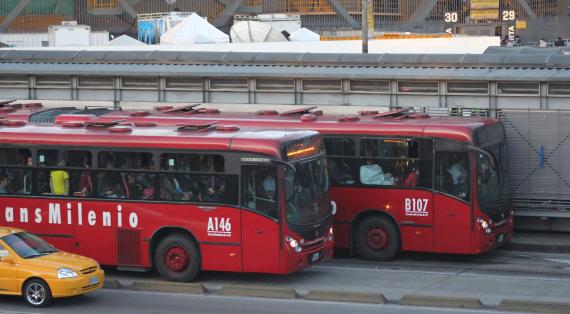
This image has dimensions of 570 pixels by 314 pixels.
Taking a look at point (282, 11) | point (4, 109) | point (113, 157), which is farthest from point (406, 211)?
point (282, 11)

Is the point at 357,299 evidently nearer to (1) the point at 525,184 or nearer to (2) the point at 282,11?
(1) the point at 525,184

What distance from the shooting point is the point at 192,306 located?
16750mm

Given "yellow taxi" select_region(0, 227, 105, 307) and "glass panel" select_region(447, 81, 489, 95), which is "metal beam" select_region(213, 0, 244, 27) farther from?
"yellow taxi" select_region(0, 227, 105, 307)

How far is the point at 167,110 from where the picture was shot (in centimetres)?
2425

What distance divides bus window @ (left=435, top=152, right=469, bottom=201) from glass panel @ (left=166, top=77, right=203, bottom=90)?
10.4 metres

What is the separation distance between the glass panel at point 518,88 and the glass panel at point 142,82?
9421 mm

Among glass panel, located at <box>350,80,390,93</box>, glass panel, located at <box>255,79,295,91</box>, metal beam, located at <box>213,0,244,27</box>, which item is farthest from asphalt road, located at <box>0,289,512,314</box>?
metal beam, located at <box>213,0,244,27</box>

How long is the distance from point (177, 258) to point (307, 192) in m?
2.43

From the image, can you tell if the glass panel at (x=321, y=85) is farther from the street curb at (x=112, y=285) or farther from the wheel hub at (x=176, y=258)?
the street curb at (x=112, y=285)

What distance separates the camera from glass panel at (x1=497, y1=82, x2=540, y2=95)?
24406mm

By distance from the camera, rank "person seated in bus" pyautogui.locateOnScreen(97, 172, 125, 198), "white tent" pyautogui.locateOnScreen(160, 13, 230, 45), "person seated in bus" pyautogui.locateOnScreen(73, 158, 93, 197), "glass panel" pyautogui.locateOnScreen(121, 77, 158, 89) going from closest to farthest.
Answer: "person seated in bus" pyautogui.locateOnScreen(97, 172, 125, 198) < "person seated in bus" pyautogui.locateOnScreen(73, 158, 93, 197) < "glass panel" pyautogui.locateOnScreen(121, 77, 158, 89) < "white tent" pyautogui.locateOnScreen(160, 13, 230, 45)

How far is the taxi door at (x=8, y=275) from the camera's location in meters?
16.4

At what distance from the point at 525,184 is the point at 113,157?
29.2 feet

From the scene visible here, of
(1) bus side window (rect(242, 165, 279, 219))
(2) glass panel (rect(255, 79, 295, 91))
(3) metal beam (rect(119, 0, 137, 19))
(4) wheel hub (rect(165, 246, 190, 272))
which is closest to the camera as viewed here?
(1) bus side window (rect(242, 165, 279, 219))
